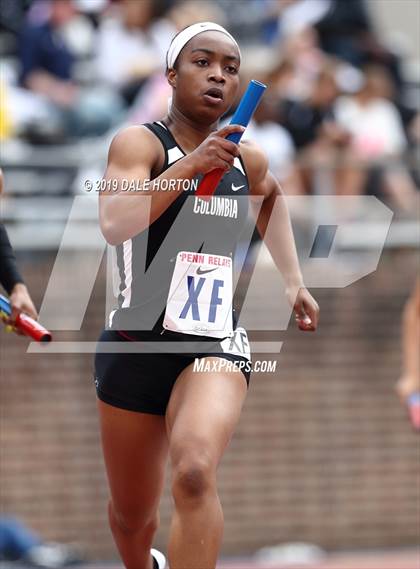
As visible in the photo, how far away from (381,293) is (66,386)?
2547mm

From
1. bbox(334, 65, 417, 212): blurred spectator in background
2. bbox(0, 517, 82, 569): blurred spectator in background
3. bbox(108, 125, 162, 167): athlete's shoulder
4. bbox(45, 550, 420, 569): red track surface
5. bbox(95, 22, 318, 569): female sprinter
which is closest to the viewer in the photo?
bbox(95, 22, 318, 569): female sprinter

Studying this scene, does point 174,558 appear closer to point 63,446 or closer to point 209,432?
point 209,432

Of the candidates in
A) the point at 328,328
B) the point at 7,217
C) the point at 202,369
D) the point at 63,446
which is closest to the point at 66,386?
the point at 63,446

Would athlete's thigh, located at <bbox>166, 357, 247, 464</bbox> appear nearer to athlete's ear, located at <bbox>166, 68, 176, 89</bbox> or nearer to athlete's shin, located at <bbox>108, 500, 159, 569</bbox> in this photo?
athlete's shin, located at <bbox>108, 500, 159, 569</bbox>

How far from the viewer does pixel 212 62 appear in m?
5.26

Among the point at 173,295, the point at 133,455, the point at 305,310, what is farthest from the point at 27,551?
the point at 173,295

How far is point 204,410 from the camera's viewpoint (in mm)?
5059

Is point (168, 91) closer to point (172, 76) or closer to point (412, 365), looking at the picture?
point (412, 365)

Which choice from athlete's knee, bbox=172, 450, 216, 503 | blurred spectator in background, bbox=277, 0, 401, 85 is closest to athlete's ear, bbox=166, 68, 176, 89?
athlete's knee, bbox=172, 450, 216, 503

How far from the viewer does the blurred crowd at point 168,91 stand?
Answer: 1031 centimetres

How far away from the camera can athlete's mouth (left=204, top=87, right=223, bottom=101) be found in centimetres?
523

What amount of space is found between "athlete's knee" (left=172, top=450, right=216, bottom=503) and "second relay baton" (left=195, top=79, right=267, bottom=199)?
1.00 m

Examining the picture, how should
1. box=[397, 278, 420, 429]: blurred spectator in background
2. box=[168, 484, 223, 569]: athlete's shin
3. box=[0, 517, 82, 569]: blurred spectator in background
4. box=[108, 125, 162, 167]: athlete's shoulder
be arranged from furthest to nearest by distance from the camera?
1. box=[0, 517, 82, 569]: blurred spectator in background
2. box=[397, 278, 420, 429]: blurred spectator in background
3. box=[108, 125, 162, 167]: athlete's shoulder
4. box=[168, 484, 223, 569]: athlete's shin
